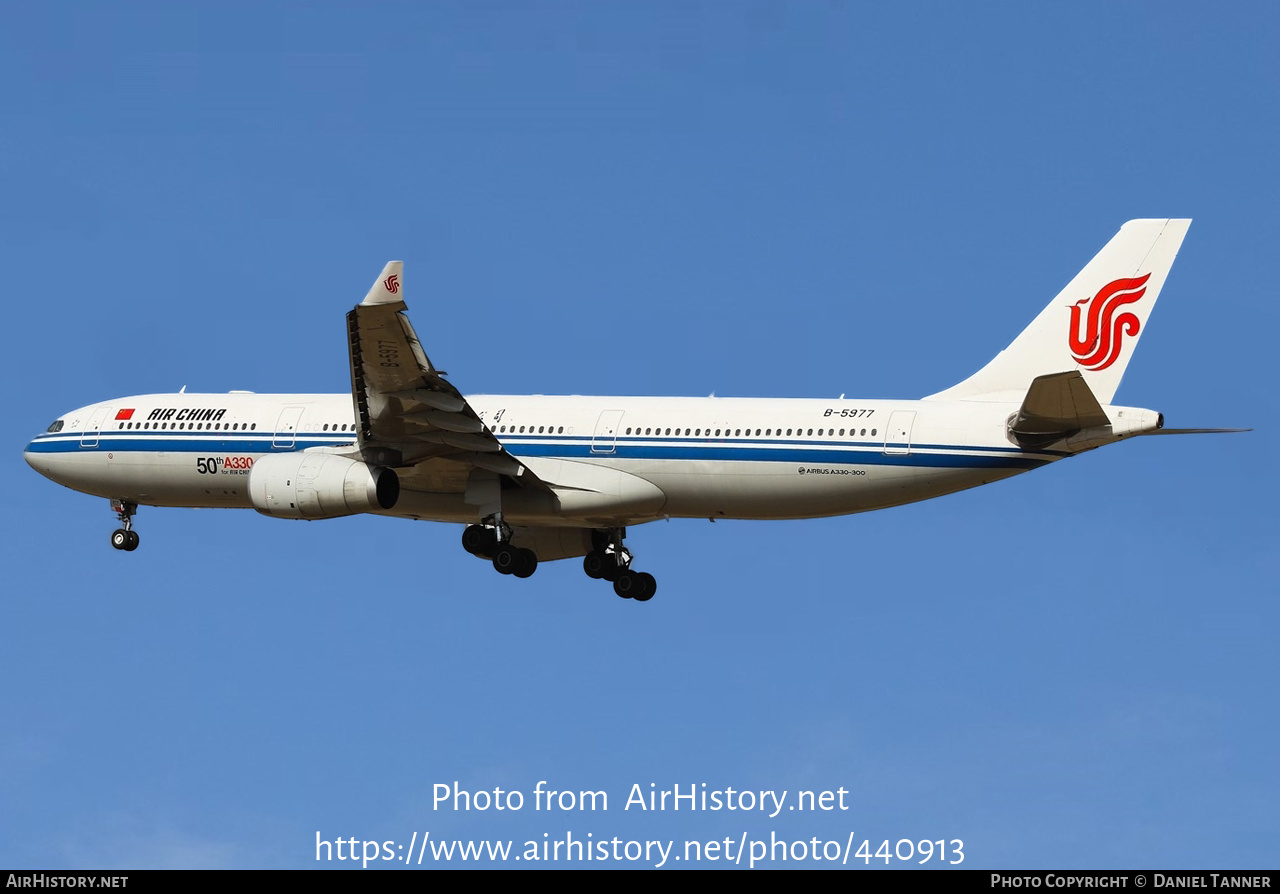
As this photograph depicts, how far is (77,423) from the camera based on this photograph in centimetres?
4681

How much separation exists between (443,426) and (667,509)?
17.4ft

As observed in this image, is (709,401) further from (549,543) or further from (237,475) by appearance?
(237,475)

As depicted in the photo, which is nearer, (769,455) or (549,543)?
(769,455)

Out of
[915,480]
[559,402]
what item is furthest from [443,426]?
[915,480]

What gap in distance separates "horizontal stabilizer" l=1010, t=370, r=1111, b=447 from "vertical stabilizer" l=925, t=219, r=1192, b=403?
1.45 m

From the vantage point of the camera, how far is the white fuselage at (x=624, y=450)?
38.9 m

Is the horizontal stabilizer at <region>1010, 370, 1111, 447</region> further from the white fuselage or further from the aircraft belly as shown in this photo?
the aircraft belly

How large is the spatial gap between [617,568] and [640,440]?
16.2 feet

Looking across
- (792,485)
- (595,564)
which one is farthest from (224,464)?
(792,485)

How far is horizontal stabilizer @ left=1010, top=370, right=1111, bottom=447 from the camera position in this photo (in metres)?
35.7

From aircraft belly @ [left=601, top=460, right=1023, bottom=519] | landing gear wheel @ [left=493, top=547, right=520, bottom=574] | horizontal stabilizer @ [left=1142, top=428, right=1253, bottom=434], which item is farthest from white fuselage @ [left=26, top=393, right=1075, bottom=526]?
horizontal stabilizer @ [left=1142, top=428, right=1253, bottom=434]

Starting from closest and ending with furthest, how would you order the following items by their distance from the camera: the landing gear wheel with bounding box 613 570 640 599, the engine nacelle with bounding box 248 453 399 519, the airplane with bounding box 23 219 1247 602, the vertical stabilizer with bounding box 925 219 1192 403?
the airplane with bounding box 23 219 1247 602 < the vertical stabilizer with bounding box 925 219 1192 403 < the engine nacelle with bounding box 248 453 399 519 < the landing gear wheel with bounding box 613 570 640 599
